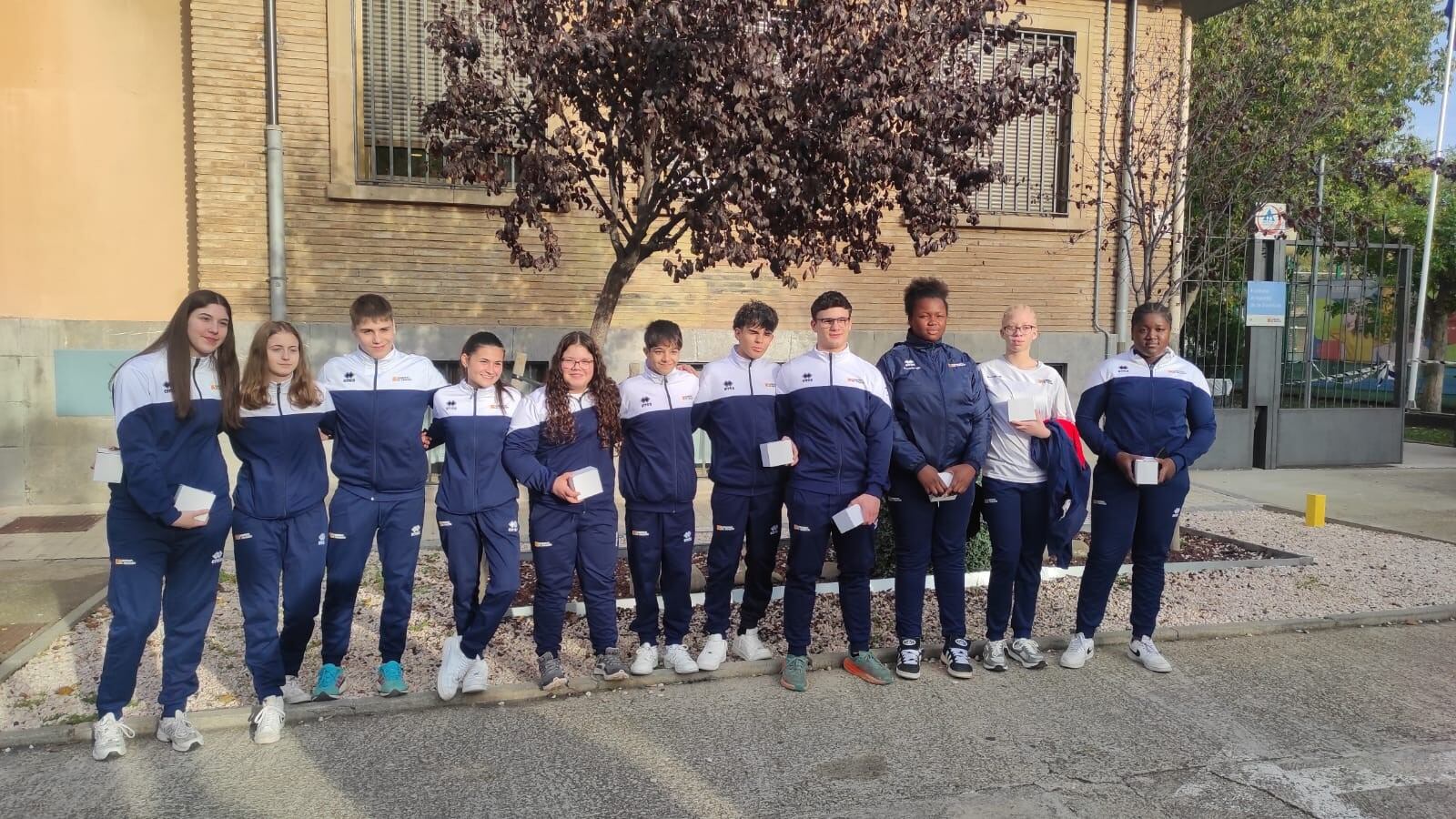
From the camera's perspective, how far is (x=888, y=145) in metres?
5.33

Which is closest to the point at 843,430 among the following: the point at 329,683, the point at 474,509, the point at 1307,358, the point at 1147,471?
the point at 1147,471

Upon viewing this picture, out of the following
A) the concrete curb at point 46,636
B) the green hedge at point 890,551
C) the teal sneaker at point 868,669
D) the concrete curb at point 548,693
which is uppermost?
the green hedge at point 890,551

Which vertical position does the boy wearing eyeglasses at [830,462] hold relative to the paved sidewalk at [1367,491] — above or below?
above

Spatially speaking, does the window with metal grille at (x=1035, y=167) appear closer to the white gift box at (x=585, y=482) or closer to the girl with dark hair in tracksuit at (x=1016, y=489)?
the girl with dark hair in tracksuit at (x=1016, y=489)

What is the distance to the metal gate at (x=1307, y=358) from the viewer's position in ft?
42.1

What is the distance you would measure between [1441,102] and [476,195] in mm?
28485

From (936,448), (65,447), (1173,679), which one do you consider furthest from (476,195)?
(1173,679)

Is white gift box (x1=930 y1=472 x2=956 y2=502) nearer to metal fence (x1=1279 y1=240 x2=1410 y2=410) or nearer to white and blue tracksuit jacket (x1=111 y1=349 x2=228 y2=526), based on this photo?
white and blue tracksuit jacket (x1=111 y1=349 x2=228 y2=526)

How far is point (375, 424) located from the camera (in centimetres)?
454

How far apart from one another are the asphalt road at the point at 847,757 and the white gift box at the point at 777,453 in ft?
3.82

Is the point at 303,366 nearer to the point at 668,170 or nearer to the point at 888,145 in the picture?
→ the point at 668,170

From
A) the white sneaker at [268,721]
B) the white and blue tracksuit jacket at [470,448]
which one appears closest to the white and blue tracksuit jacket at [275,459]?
the white and blue tracksuit jacket at [470,448]

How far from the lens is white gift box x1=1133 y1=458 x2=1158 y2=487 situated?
16.5 feet

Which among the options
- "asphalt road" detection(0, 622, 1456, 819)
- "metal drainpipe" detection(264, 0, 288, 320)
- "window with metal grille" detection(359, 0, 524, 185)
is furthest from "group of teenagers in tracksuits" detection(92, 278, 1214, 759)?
"window with metal grille" detection(359, 0, 524, 185)
